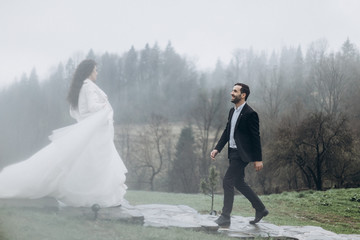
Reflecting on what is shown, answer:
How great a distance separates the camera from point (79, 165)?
5.46 m

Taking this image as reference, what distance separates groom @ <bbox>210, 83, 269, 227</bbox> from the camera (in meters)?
5.72

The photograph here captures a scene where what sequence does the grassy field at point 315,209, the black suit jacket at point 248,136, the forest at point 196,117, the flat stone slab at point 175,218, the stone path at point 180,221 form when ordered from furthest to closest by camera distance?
1. the forest at point 196,117
2. the grassy field at point 315,209
3. the black suit jacket at point 248,136
4. the flat stone slab at point 175,218
5. the stone path at point 180,221

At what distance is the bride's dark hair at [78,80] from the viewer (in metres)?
6.04

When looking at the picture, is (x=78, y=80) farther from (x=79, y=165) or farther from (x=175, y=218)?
(x=175, y=218)

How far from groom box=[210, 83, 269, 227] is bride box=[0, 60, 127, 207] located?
1.82 m

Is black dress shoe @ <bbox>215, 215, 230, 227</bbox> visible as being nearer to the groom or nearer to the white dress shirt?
the groom

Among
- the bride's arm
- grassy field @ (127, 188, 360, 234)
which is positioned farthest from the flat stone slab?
grassy field @ (127, 188, 360, 234)

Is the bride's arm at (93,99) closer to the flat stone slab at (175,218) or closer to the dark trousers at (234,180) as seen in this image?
the flat stone slab at (175,218)

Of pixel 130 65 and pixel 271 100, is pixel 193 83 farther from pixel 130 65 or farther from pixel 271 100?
pixel 271 100

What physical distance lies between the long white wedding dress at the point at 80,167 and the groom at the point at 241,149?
1.82 meters

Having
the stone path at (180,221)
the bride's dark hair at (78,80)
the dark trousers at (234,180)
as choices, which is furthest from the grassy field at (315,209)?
the bride's dark hair at (78,80)

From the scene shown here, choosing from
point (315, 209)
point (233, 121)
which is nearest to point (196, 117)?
point (315, 209)

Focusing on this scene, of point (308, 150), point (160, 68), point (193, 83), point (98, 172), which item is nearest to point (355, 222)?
point (98, 172)

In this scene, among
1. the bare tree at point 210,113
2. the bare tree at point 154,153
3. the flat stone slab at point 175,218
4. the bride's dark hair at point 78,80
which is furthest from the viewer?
the bare tree at point 210,113
